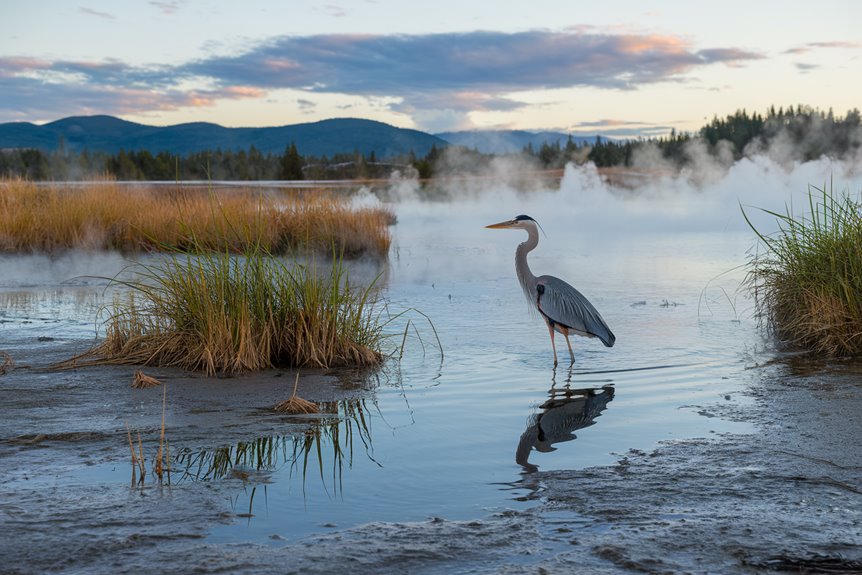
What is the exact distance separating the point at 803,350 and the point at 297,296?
462 centimetres

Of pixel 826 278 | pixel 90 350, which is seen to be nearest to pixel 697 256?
pixel 826 278

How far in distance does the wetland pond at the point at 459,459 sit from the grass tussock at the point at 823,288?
38 cm

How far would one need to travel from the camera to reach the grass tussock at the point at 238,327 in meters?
7.55

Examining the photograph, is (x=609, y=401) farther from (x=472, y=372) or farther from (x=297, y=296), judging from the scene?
(x=297, y=296)

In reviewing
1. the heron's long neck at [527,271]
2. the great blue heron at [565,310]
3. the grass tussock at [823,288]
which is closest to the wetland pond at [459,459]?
the great blue heron at [565,310]

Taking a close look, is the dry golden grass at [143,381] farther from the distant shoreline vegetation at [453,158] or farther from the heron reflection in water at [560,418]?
the distant shoreline vegetation at [453,158]

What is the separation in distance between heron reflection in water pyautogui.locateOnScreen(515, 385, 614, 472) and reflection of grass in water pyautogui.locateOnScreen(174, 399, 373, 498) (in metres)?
0.95

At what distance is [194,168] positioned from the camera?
2213 inches

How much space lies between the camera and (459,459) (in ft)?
17.1

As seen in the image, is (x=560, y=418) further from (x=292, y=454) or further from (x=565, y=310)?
(x=565, y=310)

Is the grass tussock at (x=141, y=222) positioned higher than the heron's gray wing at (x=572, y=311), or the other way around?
the grass tussock at (x=141, y=222)

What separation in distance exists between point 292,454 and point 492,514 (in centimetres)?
153

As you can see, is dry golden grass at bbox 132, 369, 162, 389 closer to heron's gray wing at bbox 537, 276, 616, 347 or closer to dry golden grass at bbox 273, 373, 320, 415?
dry golden grass at bbox 273, 373, 320, 415

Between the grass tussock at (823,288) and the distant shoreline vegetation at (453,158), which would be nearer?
the grass tussock at (823,288)
